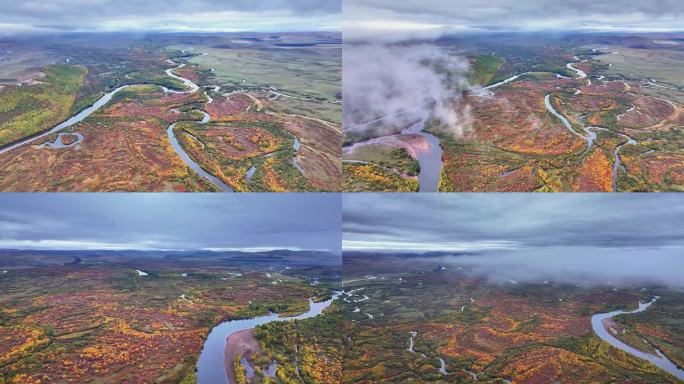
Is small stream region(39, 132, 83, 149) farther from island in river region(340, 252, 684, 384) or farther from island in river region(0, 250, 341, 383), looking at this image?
island in river region(340, 252, 684, 384)

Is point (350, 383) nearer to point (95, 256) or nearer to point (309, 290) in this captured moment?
point (309, 290)

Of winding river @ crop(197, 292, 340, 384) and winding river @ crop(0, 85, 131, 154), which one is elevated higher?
winding river @ crop(0, 85, 131, 154)

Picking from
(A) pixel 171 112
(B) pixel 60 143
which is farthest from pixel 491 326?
(B) pixel 60 143

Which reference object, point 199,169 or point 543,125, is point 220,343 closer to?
point 199,169

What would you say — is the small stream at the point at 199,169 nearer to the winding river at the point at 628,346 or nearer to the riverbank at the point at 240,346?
the riverbank at the point at 240,346

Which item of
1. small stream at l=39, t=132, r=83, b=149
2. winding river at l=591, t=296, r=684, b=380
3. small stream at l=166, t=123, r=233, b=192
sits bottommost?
winding river at l=591, t=296, r=684, b=380

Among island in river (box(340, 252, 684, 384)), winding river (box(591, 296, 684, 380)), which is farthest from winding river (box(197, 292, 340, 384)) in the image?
winding river (box(591, 296, 684, 380))

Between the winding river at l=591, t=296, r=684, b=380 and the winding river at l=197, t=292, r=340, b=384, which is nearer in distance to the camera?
the winding river at l=197, t=292, r=340, b=384
